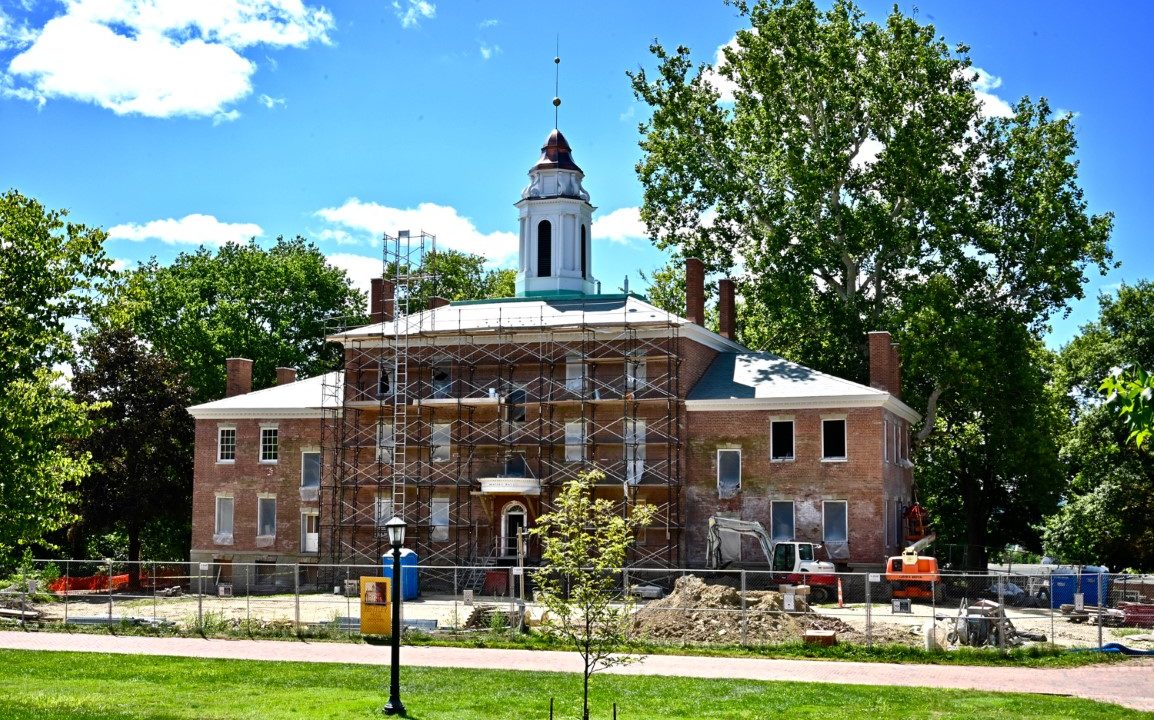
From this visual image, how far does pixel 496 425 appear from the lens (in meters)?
47.8

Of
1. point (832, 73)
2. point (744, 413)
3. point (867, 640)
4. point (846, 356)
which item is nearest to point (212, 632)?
point (867, 640)

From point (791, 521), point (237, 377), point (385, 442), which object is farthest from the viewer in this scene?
point (237, 377)

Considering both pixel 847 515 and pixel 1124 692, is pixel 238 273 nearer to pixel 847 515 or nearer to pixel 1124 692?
pixel 847 515

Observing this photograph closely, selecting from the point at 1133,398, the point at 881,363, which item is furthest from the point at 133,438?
the point at 1133,398

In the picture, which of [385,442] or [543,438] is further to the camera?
[385,442]

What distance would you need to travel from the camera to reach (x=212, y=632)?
1289 inches

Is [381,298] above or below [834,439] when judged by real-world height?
above

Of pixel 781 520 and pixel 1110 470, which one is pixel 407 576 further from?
pixel 1110 470

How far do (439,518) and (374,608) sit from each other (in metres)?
16.7

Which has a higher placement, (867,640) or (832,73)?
(832,73)

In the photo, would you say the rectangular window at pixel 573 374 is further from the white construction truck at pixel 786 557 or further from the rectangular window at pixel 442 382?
the white construction truck at pixel 786 557

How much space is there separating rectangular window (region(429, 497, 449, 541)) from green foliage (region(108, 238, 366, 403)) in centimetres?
1985

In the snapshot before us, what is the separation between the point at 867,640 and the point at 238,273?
165ft

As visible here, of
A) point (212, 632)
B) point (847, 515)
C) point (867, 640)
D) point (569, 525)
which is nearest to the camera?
point (569, 525)
